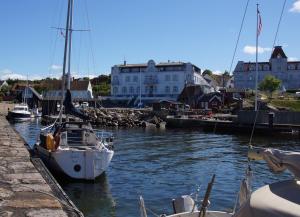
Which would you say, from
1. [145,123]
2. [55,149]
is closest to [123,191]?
[55,149]

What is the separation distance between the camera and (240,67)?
14738 centimetres

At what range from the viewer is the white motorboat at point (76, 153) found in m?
19.7

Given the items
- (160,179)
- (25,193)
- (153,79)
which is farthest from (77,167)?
(153,79)

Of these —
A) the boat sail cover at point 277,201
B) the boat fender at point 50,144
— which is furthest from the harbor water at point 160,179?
the boat sail cover at point 277,201

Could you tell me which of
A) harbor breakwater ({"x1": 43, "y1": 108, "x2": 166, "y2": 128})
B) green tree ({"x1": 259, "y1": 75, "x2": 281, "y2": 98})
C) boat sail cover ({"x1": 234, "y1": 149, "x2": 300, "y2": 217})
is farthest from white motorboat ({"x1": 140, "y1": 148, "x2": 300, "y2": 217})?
green tree ({"x1": 259, "y1": 75, "x2": 281, "y2": 98})

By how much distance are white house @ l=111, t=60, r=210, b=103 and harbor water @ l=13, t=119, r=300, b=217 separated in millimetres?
81399

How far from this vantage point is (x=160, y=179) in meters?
22.1

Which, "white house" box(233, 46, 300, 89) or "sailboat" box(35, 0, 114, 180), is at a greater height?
"white house" box(233, 46, 300, 89)

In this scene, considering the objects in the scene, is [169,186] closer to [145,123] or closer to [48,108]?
[145,123]

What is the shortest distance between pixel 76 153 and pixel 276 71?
13492 centimetres

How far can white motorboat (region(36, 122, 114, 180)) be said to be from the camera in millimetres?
19688

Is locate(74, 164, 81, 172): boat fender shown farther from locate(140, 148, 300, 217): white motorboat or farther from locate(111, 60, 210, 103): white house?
locate(111, 60, 210, 103): white house

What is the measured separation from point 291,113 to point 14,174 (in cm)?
4920

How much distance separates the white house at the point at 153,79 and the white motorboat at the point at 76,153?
313 feet
